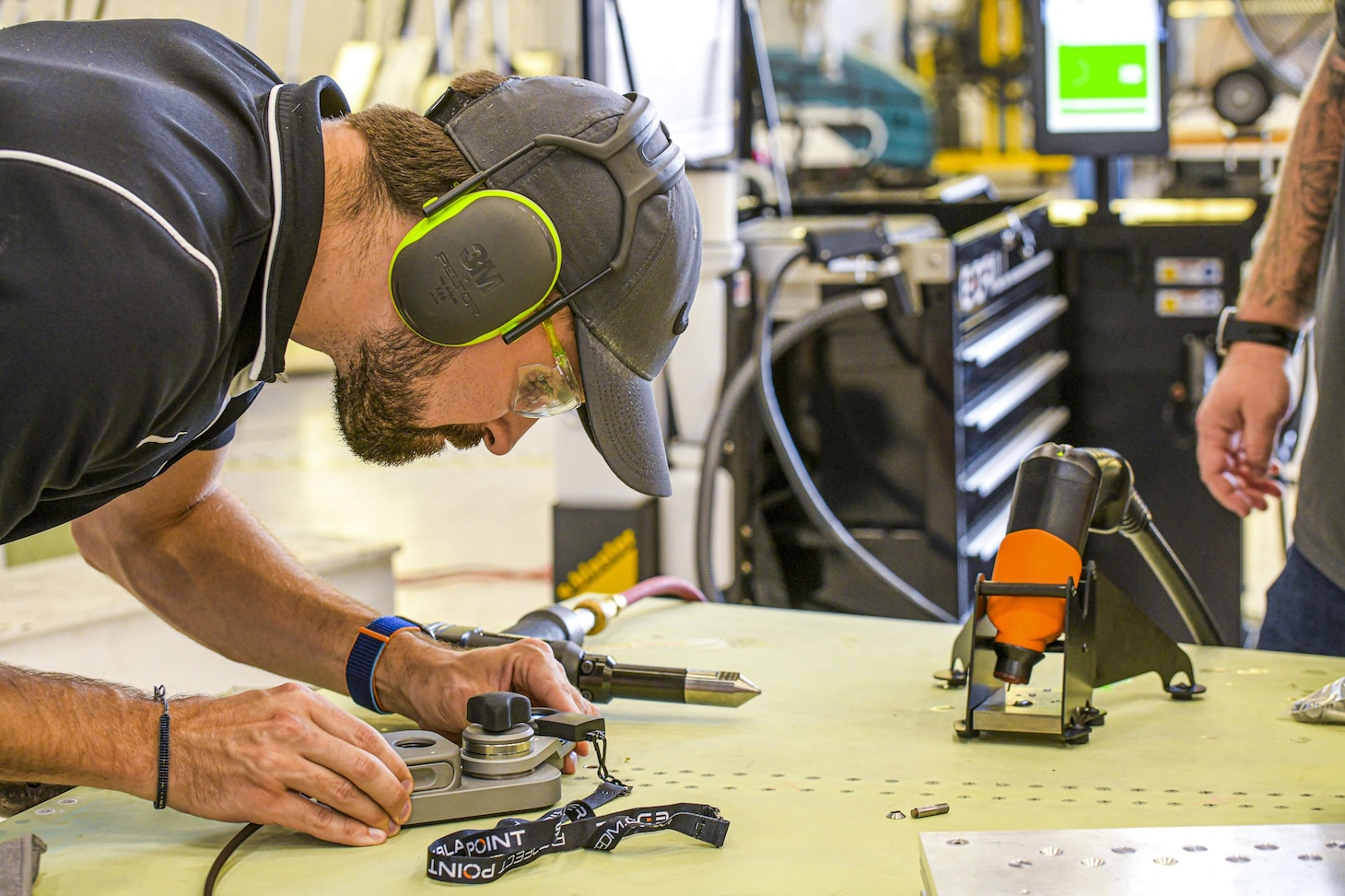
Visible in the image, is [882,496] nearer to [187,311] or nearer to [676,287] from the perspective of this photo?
[676,287]

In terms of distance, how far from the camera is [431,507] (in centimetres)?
507

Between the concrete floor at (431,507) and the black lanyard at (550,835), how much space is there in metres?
2.61

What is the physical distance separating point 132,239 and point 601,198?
1.08ft

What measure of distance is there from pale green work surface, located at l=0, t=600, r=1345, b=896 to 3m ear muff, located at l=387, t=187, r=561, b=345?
36 centimetres

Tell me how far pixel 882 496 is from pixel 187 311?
1.81 meters

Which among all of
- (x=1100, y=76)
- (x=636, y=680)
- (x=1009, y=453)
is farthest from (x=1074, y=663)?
(x=1100, y=76)

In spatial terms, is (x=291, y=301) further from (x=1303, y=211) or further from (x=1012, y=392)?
(x=1012, y=392)

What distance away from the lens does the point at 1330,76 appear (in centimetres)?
148

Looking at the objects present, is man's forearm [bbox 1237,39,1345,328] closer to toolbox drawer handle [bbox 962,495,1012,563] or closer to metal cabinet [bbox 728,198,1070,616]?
metal cabinet [bbox 728,198,1070,616]

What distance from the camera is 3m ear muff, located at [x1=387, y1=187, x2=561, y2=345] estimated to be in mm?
925

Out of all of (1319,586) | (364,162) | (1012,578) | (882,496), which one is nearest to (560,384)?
(364,162)

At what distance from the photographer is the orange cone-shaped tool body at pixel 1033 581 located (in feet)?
3.46

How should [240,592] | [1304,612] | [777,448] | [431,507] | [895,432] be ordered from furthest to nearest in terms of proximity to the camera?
[431,507]
[895,432]
[777,448]
[1304,612]
[240,592]

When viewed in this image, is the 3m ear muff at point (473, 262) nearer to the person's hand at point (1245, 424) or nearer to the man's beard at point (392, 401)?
the man's beard at point (392, 401)
